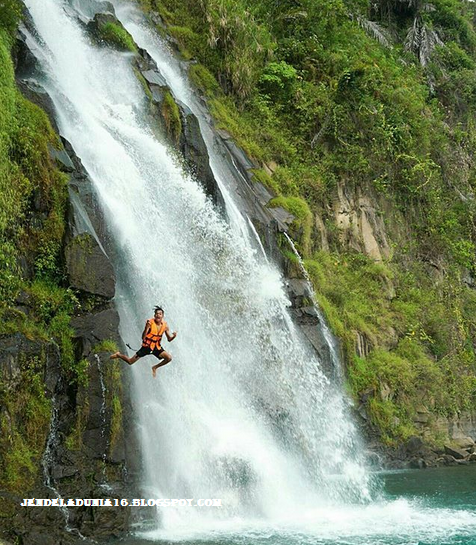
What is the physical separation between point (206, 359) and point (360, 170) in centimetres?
1343

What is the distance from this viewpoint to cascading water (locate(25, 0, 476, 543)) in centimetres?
1148

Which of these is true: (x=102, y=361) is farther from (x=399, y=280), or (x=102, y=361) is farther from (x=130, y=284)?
→ (x=399, y=280)

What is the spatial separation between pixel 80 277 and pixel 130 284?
5.73 feet

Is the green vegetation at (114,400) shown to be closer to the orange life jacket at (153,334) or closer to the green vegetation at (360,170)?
the orange life jacket at (153,334)

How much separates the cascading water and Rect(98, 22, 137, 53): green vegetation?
392 mm

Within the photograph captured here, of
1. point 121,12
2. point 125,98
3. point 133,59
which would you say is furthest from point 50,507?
point 121,12

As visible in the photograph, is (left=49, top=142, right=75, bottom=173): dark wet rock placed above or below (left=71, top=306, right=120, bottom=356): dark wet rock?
above

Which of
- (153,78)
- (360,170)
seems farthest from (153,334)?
(360,170)

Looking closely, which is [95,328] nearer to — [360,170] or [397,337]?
[397,337]

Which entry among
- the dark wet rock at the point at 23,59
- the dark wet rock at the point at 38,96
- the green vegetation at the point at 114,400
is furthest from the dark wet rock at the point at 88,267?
the dark wet rock at the point at 23,59

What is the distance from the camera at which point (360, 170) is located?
81.0ft

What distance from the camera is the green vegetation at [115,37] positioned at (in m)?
18.4

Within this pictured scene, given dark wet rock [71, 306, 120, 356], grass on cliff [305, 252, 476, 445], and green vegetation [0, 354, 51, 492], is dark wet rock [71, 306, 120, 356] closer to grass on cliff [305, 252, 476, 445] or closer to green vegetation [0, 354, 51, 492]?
green vegetation [0, 354, 51, 492]

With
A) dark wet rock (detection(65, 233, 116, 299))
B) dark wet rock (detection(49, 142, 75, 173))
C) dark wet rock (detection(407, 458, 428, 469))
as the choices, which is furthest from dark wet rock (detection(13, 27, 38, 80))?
dark wet rock (detection(407, 458, 428, 469))
